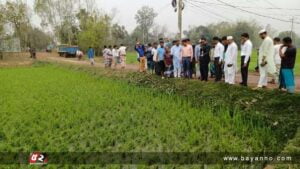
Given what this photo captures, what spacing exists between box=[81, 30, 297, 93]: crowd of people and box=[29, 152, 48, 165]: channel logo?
210 inches

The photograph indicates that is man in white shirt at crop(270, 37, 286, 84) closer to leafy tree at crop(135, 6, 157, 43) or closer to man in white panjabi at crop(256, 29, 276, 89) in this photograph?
man in white panjabi at crop(256, 29, 276, 89)

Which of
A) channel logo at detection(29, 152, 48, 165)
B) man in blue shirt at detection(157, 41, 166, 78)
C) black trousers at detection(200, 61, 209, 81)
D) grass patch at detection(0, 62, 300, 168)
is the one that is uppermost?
man in blue shirt at detection(157, 41, 166, 78)

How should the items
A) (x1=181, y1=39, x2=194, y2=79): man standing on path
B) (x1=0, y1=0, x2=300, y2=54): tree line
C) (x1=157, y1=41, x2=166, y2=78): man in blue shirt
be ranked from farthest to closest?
(x1=0, y1=0, x2=300, y2=54): tree line < (x1=157, y1=41, x2=166, y2=78): man in blue shirt < (x1=181, y1=39, x2=194, y2=79): man standing on path

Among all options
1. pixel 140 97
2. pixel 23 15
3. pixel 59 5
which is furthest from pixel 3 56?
pixel 140 97

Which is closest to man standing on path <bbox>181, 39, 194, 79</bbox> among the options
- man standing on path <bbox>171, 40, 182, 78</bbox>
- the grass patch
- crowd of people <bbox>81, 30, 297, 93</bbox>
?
crowd of people <bbox>81, 30, 297, 93</bbox>

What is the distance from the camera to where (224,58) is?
30.4 feet

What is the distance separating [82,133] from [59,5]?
43.5m

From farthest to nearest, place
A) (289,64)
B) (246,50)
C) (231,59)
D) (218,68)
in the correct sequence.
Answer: (218,68) < (231,59) < (246,50) < (289,64)

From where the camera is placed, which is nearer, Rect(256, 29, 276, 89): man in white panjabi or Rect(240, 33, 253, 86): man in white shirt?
Rect(256, 29, 276, 89): man in white panjabi

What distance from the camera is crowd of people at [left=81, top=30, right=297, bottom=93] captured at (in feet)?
24.4

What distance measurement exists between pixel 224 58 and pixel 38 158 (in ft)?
20.2

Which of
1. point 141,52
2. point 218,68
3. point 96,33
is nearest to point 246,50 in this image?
point 218,68

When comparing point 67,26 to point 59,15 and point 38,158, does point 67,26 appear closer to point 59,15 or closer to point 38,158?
point 59,15

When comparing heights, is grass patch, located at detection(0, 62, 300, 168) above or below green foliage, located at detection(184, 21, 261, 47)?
below
